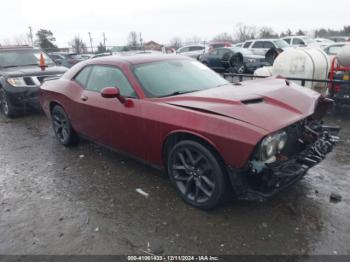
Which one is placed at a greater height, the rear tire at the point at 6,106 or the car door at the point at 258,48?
the car door at the point at 258,48

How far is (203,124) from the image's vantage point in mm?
2949

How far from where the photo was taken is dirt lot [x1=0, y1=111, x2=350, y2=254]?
2.73 meters

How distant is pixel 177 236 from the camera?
286cm

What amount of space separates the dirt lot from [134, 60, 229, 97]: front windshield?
3.94 feet

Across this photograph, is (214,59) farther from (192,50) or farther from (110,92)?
(110,92)

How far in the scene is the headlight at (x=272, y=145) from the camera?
2.74 m

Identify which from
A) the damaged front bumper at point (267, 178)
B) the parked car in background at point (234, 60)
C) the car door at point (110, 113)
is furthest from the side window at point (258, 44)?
the damaged front bumper at point (267, 178)

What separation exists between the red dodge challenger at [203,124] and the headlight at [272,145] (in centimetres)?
1

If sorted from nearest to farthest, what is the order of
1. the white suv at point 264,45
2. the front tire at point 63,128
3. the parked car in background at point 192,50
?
the front tire at point 63,128 → the white suv at point 264,45 → the parked car in background at point 192,50

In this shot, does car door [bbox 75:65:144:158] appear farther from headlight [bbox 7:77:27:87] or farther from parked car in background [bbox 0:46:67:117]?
headlight [bbox 7:77:27:87]

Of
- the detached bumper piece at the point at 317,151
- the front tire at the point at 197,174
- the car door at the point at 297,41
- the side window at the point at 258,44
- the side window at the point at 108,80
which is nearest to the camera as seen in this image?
the front tire at the point at 197,174

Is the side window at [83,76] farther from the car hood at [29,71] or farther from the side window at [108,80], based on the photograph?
the car hood at [29,71]

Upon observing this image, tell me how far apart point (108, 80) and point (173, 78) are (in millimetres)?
941

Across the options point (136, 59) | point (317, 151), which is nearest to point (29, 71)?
point (136, 59)
